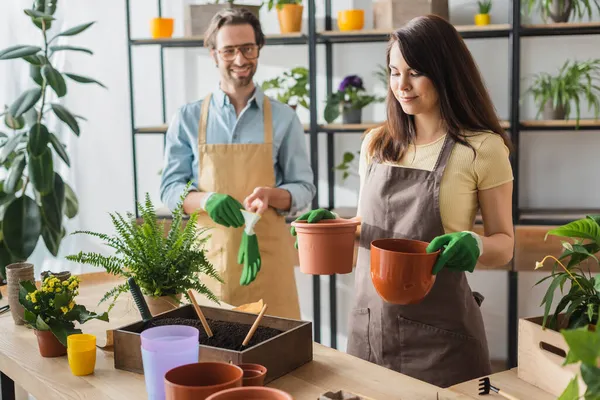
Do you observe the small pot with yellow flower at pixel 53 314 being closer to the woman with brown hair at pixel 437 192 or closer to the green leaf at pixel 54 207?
the woman with brown hair at pixel 437 192

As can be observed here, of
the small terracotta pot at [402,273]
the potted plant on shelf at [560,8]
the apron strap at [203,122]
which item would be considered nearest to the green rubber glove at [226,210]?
the apron strap at [203,122]

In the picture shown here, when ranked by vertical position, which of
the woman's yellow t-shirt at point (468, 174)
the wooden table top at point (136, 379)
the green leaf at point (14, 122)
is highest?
the green leaf at point (14, 122)

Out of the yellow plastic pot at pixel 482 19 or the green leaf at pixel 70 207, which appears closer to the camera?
the yellow plastic pot at pixel 482 19

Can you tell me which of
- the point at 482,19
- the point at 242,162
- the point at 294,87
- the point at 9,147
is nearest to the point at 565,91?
the point at 482,19

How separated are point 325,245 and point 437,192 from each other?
0.33 meters

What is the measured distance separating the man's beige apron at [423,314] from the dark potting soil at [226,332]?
17.2 inches

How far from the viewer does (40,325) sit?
4.87 feet

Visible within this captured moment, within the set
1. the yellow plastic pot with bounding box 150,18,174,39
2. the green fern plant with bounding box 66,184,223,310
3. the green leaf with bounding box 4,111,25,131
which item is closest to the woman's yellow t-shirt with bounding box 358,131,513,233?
the green fern plant with bounding box 66,184,223,310

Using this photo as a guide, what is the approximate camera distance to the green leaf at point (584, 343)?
2.63 feet

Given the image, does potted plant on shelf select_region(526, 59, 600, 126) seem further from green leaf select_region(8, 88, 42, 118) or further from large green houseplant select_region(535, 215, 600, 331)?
green leaf select_region(8, 88, 42, 118)

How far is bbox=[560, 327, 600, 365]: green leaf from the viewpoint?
802 mm

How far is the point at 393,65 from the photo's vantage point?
170cm

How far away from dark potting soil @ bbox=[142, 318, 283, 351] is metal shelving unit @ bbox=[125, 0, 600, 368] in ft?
6.70

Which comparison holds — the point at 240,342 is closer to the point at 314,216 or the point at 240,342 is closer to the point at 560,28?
the point at 314,216
